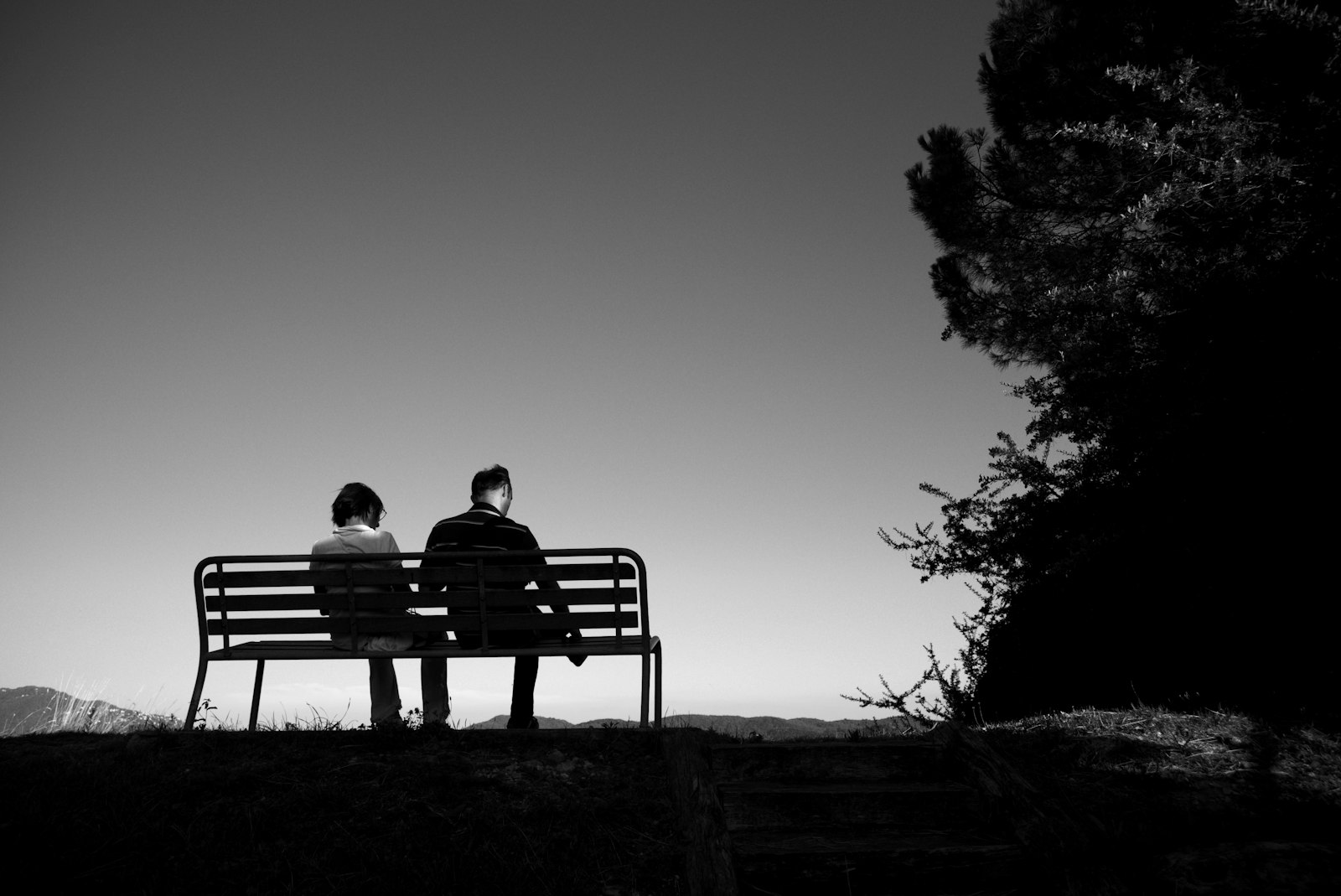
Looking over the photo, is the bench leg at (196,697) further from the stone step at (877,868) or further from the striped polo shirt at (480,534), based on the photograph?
the stone step at (877,868)

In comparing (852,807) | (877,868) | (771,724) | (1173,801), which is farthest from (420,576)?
(771,724)

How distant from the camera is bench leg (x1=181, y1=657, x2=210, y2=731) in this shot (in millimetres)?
5121

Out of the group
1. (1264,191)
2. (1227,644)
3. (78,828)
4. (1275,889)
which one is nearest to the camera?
(1275,889)

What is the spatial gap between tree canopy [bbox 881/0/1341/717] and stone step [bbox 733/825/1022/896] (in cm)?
279

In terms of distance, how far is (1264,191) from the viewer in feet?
17.6

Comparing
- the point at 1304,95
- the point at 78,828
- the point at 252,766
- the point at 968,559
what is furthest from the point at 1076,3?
the point at 78,828

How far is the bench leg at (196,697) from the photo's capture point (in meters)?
5.12

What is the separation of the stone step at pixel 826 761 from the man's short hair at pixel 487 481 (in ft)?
8.24

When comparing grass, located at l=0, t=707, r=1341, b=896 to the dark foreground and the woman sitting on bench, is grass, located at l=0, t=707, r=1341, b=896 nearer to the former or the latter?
the dark foreground

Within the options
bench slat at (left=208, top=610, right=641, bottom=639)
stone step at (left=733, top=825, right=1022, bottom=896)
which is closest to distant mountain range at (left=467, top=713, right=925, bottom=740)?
bench slat at (left=208, top=610, right=641, bottom=639)

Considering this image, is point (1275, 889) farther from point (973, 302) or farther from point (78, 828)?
point (973, 302)

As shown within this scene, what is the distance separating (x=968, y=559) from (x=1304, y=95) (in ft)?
13.4

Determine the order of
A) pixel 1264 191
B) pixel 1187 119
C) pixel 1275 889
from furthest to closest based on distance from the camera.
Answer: pixel 1187 119 → pixel 1264 191 → pixel 1275 889

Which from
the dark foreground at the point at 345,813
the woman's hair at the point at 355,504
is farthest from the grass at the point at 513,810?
the woman's hair at the point at 355,504
